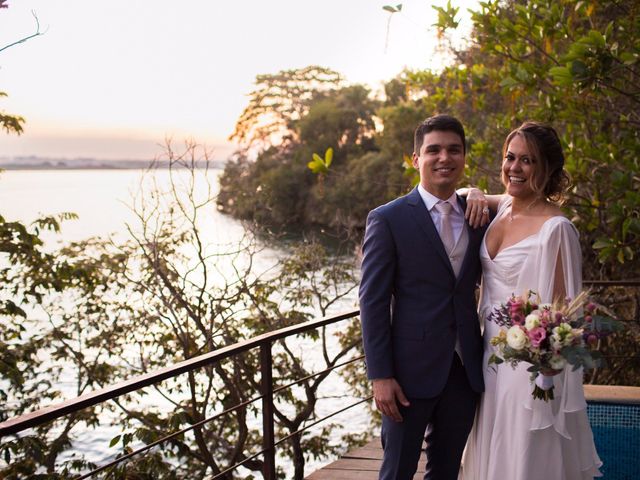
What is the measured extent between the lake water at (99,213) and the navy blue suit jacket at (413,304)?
13.8ft

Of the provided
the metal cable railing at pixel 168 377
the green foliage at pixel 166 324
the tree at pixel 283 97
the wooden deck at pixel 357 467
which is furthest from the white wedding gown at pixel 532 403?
the tree at pixel 283 97

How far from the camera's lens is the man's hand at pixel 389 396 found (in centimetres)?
236

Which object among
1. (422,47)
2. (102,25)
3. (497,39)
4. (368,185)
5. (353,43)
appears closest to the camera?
(497,39)

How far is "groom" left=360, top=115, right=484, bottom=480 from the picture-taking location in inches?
93.2

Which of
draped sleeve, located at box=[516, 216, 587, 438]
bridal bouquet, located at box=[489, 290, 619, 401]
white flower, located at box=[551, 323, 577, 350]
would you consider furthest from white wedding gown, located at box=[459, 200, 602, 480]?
white flower, located at box=[551, 323, 577, 350]

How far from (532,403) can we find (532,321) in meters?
0.48

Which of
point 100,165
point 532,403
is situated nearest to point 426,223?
point 532,403

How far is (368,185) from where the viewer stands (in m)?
28.5

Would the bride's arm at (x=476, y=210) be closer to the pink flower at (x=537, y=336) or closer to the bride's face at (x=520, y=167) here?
the bride's face at (x=520, y=167)

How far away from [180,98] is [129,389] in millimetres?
26024

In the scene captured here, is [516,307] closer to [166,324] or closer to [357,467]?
[357,467]

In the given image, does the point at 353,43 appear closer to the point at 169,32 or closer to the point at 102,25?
the point at 169,32

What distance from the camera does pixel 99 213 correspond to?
124 ft

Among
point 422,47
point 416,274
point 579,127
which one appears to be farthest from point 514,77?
point 422,47
